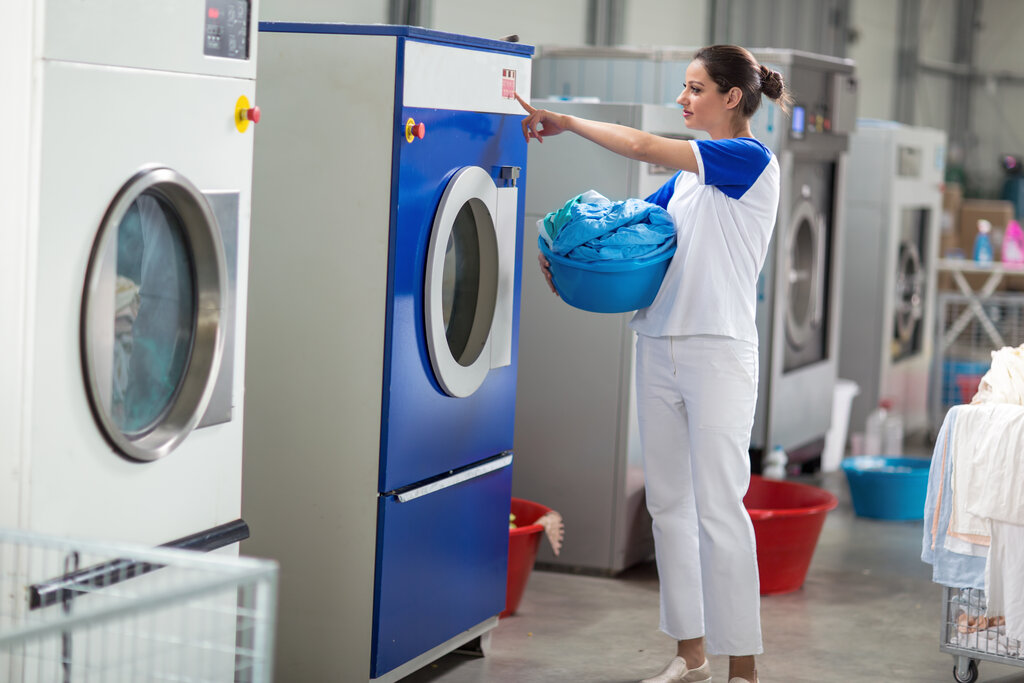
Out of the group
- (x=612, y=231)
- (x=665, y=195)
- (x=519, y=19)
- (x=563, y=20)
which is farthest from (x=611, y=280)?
(x=563, y=20)

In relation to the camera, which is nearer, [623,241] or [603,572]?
[623,241]

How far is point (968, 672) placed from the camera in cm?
330

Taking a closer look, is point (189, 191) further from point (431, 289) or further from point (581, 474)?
point (581, 474)

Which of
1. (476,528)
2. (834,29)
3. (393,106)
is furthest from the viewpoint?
(834,29)

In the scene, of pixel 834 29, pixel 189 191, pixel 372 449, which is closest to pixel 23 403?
pixel 189 191

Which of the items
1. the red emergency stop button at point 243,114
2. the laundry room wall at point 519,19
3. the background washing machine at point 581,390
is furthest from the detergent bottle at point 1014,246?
the red emergency stop button at point 243,114

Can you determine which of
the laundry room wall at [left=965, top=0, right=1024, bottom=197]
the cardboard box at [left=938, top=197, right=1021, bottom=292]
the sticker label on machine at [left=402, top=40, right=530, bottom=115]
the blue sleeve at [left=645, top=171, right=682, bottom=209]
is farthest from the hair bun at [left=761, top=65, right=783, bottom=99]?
the laundry room wall at [left=965, top=0, right=1024, bottom=197]

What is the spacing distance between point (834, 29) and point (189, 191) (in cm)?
809

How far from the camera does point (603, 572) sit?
422 centimetres

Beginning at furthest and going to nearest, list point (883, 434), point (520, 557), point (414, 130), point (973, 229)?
1. point (973, 229)
2. point (883, 434)
3. point (520, 557)
4. point (414, 130)

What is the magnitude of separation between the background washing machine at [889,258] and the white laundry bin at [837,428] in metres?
0.39

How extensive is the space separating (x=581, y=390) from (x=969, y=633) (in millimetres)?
1439

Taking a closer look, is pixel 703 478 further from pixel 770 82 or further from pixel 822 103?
pixel 822 103

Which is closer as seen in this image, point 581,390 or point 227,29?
point 227,29
